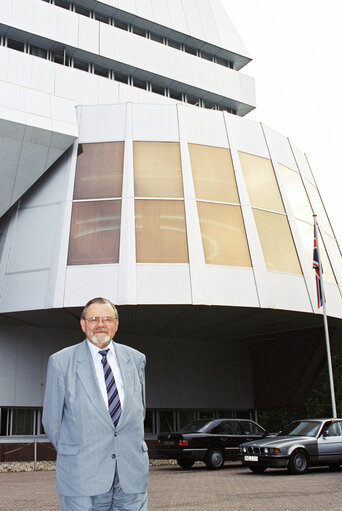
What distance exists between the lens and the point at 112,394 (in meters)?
3.57

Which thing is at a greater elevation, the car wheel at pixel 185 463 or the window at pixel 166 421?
the window at pixel 166 421

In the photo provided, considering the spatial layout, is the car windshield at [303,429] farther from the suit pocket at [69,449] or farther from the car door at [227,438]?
the suit pocket at [69,449]

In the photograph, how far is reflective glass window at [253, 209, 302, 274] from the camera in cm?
1836

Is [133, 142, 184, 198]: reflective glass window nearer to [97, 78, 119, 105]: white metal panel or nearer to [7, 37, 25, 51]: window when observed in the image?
[97, 78, 119, 105]: white metal panel

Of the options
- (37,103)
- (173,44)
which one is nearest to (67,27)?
(173,44)

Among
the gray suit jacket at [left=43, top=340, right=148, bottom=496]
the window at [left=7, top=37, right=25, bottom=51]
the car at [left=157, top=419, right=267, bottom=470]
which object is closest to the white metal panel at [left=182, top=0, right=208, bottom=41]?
the window at [left=7, top=37, right=25, bottom=51]

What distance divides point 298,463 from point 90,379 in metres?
11.4

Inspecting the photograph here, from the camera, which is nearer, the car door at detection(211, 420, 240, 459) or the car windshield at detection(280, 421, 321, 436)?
the car windshield at detection(280, 421, 321, 436)

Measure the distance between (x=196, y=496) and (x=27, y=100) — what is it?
13.4 m

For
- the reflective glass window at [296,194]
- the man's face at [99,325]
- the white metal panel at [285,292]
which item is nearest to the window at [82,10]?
the reflective glass window at [296,194]

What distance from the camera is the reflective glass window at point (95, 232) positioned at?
16812mm

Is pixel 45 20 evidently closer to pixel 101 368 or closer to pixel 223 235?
pixel 223 235

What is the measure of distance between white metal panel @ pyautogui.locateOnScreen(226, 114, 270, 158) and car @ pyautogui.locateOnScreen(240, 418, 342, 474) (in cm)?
1042

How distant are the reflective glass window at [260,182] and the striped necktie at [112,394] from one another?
623 inches
